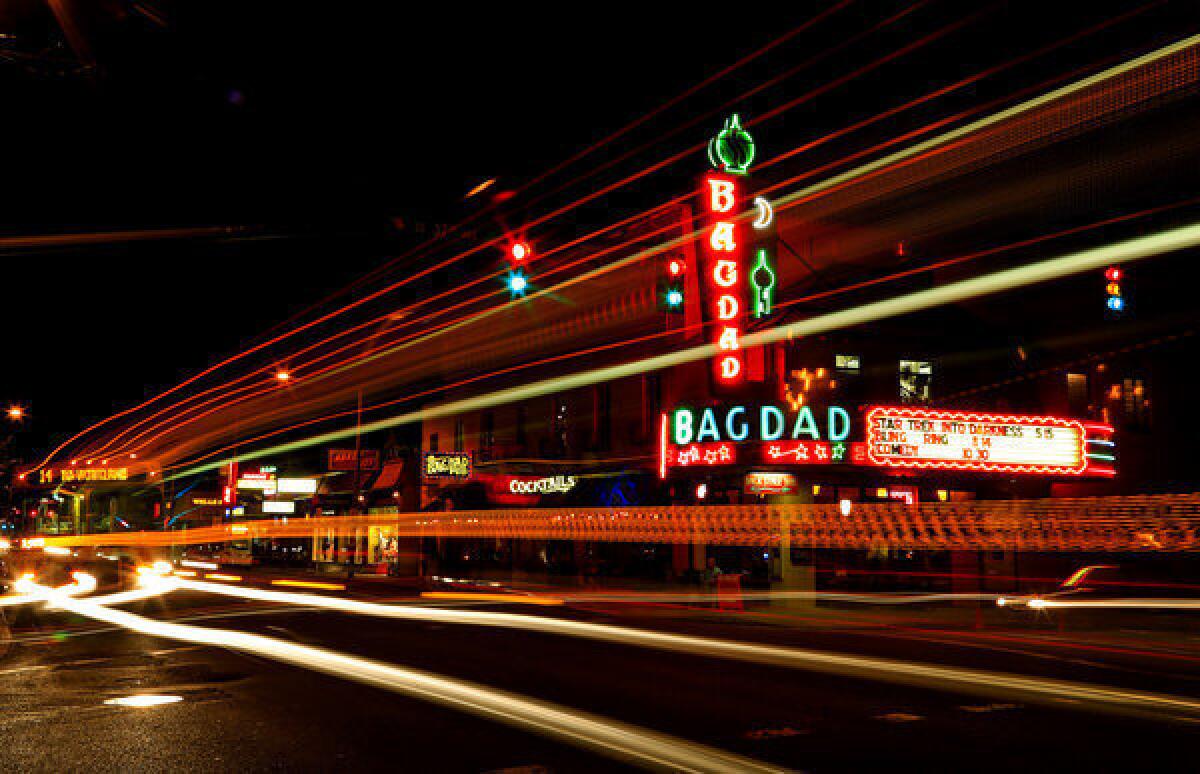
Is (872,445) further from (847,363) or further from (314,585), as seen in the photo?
(314,585)

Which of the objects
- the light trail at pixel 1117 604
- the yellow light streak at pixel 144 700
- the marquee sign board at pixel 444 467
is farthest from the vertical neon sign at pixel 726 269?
the yellow light streak at pixel 144 700

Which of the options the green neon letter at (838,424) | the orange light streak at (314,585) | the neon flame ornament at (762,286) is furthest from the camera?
the orange light streak at (314,585)

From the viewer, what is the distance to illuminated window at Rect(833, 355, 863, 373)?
3116cm

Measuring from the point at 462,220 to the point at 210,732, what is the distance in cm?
1719

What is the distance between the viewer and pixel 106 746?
7754mm

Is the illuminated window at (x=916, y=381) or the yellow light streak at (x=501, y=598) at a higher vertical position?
the illuminated window at (x=916, y=381)

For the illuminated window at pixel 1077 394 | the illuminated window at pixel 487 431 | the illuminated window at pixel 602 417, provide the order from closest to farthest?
1. the illuminated window at pixel 1077 394
2. the illuminated window at pixel 602 417
3. the illuminated window at pixel 487 431

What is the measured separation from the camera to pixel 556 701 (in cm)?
957

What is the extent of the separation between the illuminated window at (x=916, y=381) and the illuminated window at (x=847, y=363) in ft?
6.23

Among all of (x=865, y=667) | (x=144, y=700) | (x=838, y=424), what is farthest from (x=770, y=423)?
(x=144, y=700)

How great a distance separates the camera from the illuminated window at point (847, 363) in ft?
102

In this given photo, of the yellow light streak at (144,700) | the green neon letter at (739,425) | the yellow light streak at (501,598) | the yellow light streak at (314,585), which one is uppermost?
the green neon letter at (739,425)

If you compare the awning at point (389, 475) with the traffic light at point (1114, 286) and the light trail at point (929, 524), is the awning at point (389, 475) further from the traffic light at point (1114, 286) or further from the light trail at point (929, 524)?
the traffic light at point (1114, 286)

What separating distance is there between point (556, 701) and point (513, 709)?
0.60 meters
